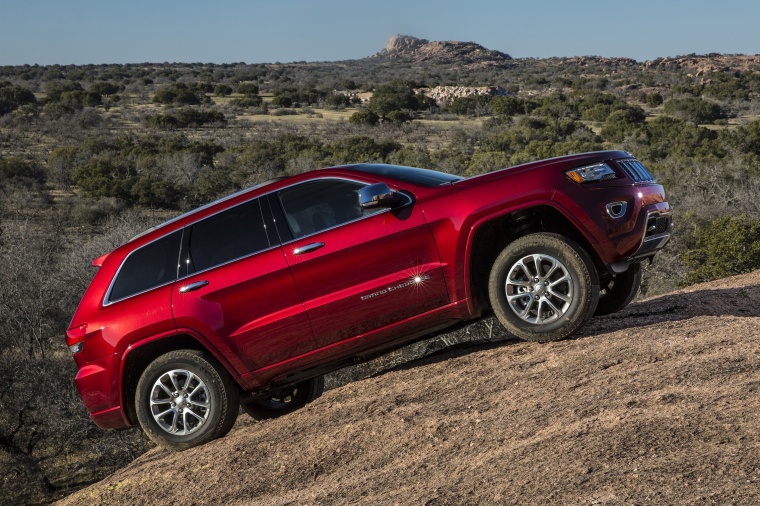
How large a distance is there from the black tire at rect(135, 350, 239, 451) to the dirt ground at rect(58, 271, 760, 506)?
0.59ft

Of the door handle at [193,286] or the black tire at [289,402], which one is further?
the black tire at [289,402]

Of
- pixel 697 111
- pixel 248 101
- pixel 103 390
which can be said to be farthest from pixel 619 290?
pixel 248 101

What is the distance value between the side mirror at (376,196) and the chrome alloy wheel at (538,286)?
1.07m

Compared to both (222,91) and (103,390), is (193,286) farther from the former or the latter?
(222,91)

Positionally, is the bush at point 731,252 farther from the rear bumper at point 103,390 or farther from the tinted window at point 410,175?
the rear bumper at point 103,390

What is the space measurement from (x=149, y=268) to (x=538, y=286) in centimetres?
296

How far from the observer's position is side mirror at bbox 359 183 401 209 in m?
6.02

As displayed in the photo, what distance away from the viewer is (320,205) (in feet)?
21.1

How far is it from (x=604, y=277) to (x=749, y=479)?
138 inches

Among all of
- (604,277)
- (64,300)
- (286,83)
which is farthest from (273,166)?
(286,83)

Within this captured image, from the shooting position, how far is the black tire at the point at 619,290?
737cm

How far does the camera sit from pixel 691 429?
15.7ft

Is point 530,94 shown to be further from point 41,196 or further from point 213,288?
point 213,288

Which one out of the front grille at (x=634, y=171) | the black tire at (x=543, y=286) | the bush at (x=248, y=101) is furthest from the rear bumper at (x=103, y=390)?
the bush at (x=248, y=101)
